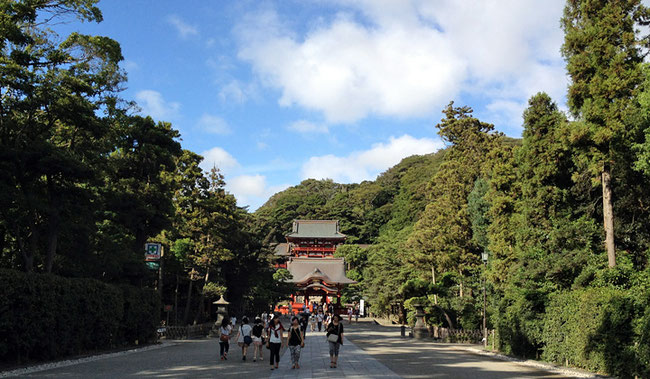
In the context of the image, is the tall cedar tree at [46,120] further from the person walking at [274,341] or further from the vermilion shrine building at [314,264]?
the vermilion shrine building at [314,264]

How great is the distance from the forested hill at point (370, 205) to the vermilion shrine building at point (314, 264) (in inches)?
291

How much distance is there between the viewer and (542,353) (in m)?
15.4

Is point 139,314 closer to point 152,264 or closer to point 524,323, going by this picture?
point 152,264

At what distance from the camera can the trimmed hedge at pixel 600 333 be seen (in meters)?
10.3

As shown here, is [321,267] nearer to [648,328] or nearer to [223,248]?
[223,248]

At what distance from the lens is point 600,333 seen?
11.5 meters

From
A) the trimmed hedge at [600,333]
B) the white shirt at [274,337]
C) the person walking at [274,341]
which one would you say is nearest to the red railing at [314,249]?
the trimmed hedge at [600,333]

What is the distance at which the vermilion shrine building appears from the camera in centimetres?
5007

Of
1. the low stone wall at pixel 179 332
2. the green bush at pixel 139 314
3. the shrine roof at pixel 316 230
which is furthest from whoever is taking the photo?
the shrine roof at pixel 316 230

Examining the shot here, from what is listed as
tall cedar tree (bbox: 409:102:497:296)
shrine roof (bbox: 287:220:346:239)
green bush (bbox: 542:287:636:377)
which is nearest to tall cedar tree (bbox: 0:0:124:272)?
green bush (bbox: 542:287:636:377)

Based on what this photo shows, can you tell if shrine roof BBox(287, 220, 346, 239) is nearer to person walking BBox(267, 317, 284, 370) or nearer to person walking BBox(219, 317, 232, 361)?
person walking BBox(219, 317, 232, 361)

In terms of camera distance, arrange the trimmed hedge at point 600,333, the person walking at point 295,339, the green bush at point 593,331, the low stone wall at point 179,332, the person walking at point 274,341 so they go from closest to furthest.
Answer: the trimmed hedge at point 600,333 → the green bush at point 593,331 → the person walking at point 295,339 → the person walking at point 274,341 → the low stone wall at point 179,332

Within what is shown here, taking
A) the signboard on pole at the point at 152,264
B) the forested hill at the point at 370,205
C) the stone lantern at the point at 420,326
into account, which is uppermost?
the forested hill at the point at 370,205

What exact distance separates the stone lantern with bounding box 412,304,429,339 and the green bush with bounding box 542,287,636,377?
41.3 ft
